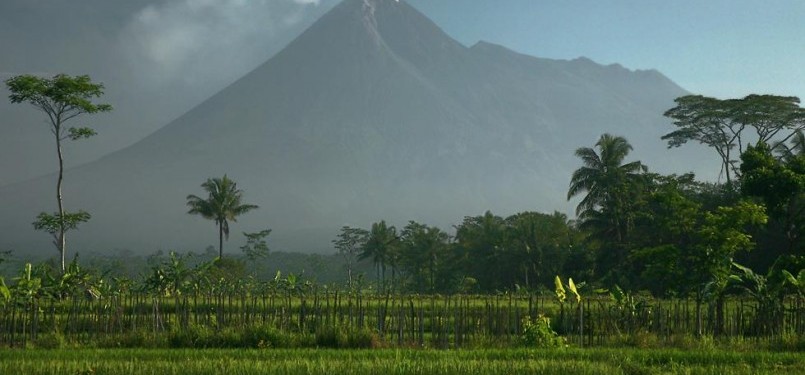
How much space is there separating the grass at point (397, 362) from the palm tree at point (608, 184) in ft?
99.6

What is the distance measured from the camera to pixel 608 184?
143ft

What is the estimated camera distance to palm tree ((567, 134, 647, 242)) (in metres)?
43.2

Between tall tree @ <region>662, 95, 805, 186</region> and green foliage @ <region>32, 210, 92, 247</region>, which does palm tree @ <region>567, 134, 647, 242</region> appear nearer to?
tall tree @ <region>662, 95, 805, 186</region>

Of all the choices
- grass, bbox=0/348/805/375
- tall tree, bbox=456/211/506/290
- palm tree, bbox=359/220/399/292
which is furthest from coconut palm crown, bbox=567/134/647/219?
grass, bbox=0/348/805/375

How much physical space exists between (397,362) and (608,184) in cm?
3436

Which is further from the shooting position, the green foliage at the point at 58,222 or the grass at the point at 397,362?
the green foliage at the point at 58,222

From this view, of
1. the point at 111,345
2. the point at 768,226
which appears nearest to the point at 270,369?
the point at 111,345

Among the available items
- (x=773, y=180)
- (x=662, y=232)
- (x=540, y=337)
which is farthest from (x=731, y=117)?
(x=540, y=337)

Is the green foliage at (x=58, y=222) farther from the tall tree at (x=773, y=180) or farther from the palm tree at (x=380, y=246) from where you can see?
the palm tree at (x=380, y=246)

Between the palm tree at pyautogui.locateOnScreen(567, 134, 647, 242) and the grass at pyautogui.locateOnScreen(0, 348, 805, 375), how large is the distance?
3037 centimetres

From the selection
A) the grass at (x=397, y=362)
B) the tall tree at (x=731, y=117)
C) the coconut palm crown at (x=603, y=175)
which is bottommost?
the grass at (x=397, y=362)

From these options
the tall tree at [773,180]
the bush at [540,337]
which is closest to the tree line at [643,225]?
the tall tree at [773,180]

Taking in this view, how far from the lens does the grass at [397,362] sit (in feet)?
35.8

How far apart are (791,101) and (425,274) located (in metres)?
34.6
